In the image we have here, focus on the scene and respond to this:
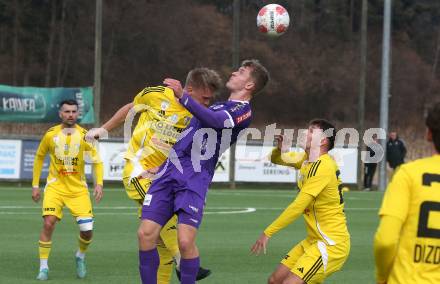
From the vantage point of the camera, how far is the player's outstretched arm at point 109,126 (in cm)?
846

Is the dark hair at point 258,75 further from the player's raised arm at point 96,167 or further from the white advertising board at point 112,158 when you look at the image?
the white advertising board at point 112,158

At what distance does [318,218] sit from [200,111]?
5.08 feet

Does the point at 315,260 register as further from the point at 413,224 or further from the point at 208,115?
the point at 413,224

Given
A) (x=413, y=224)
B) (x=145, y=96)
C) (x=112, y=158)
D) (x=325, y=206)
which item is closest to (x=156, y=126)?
(x=145, y=96)

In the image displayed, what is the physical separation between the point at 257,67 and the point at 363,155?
80.0ft

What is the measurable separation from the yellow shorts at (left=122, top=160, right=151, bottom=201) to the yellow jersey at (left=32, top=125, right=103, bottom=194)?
5.01 feet

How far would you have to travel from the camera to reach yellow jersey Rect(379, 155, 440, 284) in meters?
4.91

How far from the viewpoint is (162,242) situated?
9.60 metres

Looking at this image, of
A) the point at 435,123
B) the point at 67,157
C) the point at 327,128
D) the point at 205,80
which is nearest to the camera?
the point at 435,123

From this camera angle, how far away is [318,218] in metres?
8.28

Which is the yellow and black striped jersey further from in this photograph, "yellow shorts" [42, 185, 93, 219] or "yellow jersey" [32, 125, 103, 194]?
"yellow jersey" [32, 125, 103, 194]

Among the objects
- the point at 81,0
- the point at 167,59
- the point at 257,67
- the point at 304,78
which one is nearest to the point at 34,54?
the point at 81,0

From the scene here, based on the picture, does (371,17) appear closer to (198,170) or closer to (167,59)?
(167,59)

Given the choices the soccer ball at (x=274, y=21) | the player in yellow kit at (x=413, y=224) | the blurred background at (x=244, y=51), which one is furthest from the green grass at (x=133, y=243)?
the blurred background at (x=244, y=51)
